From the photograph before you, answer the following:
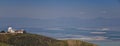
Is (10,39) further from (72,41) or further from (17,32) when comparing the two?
(72,41)

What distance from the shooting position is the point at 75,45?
2402 inches

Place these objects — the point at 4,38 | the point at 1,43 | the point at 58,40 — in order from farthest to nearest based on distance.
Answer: the point at 58,40 → the point at 4,38 → the point at 1,43

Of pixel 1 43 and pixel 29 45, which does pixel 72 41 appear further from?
pixel 1 43

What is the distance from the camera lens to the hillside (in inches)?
2243

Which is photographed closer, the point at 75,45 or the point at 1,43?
the point at 1,43

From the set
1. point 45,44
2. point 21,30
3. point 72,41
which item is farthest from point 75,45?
point 21,30

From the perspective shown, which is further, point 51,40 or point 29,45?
point 51,40

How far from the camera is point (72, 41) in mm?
61344

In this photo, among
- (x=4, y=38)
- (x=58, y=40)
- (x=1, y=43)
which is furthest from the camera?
(x=58, y=40)

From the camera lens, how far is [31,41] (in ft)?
194

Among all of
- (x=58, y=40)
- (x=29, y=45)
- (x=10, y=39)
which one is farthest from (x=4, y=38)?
(x=58, y=40)

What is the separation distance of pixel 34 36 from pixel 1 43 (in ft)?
23.6

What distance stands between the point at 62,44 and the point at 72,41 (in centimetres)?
195

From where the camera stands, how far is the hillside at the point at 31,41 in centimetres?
5697
